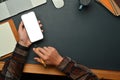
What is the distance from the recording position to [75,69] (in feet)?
3.44

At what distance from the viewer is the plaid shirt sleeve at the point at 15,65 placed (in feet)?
3.50

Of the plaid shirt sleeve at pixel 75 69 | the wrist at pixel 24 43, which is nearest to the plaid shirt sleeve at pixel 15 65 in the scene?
the wrist at pixel 24 43

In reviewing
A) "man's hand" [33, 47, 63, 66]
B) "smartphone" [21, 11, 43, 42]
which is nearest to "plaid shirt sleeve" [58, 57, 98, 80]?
"man's hand" [33, 47, 63, 66]

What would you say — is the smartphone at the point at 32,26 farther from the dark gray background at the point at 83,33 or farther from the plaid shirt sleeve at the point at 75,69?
the plaid shirt sleeve at the point at 75,69

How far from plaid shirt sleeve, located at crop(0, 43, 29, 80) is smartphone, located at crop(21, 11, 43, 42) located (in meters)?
0.06

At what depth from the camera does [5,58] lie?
3.62 ft

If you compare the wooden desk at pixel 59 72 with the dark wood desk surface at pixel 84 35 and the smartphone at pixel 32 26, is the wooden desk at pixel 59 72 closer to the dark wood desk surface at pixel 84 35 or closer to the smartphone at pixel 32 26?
the dark wood desk surface at pixel 84 35

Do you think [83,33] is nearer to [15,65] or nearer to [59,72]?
[59,72]

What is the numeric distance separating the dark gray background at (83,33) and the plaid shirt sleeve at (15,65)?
39 mm

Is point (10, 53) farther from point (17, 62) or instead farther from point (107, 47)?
point (107, 47)

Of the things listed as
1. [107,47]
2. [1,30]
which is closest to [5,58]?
[1,30]

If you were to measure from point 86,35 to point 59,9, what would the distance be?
0.58ft

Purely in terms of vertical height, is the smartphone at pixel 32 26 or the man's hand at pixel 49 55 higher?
the smartphone at pixel 32 26

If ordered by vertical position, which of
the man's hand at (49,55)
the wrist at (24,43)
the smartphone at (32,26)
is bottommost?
the man's hand at (49,55)
